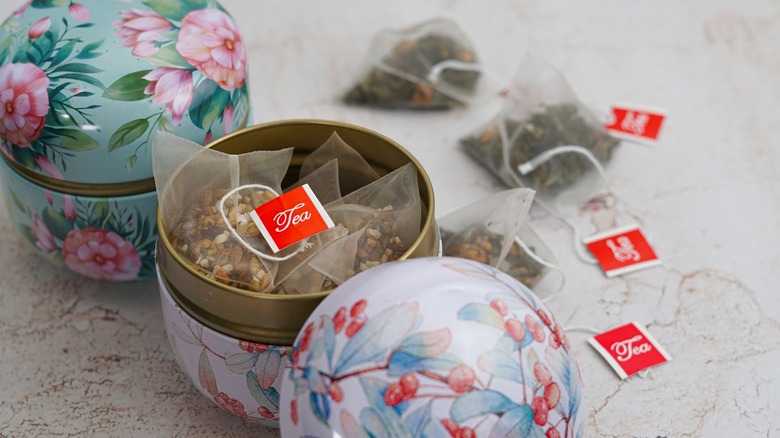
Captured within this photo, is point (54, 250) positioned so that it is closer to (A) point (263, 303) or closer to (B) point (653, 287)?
(A) point (263, 303)

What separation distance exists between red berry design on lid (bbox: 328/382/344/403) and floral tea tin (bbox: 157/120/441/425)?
0.43ft

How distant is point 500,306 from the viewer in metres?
0.89

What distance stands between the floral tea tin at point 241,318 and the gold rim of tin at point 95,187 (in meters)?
0.14

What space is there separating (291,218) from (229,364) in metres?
0.19

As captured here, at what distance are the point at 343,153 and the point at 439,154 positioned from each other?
514 millimetres

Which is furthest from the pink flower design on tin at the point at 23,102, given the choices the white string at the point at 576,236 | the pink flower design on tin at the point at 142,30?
the white string at the point at 576,236

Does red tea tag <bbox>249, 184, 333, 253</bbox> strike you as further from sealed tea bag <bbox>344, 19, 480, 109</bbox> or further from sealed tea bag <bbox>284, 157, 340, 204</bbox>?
sealed tea bag <bbox>344, 19, 480, 109</bbox>

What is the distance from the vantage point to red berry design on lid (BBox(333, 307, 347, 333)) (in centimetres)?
88

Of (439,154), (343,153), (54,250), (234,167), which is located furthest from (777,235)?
(54,250)

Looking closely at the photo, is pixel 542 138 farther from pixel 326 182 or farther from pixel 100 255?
pixel 100 255

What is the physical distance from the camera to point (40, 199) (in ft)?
3.91

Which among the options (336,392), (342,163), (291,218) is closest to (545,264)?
(342,163)

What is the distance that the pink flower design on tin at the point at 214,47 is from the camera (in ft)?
3.89

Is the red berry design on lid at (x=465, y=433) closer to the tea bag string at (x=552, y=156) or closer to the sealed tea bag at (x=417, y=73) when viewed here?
the tea bag string at (x=552, y=156)
